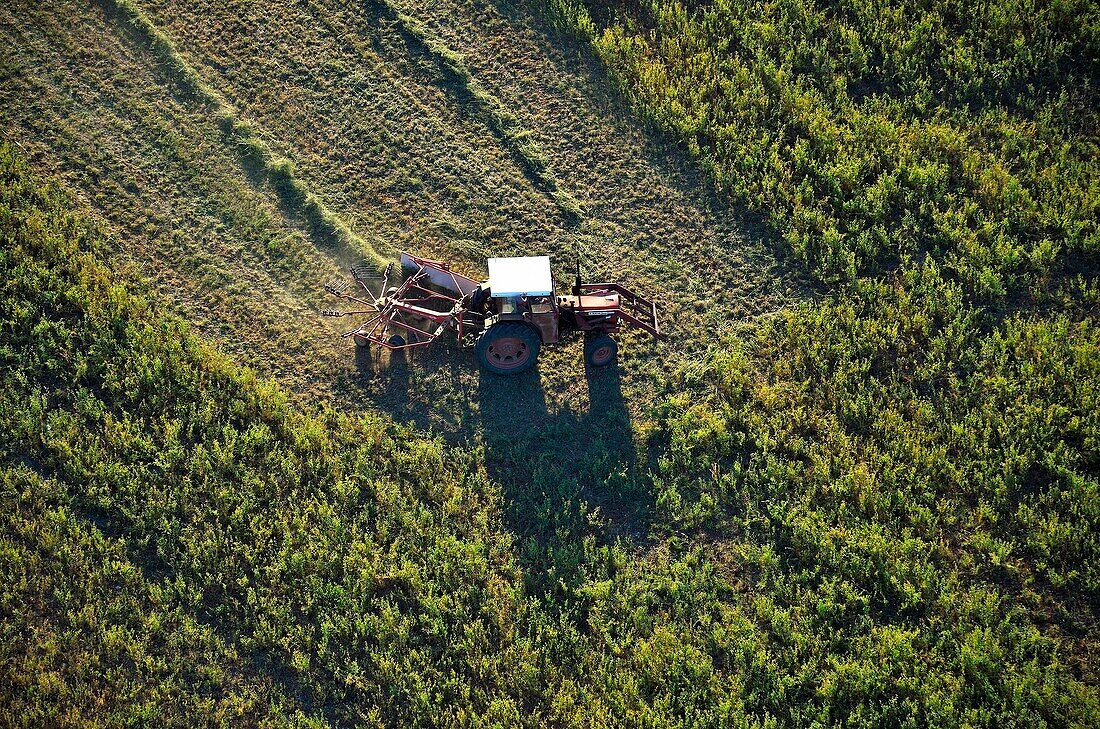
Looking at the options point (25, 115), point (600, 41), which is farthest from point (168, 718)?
point (600, 41)

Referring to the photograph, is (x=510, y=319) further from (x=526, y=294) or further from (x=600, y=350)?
(x=600, y=350)

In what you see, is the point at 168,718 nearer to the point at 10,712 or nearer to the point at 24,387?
the point at 10,712

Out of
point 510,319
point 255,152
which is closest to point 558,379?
point 510,319

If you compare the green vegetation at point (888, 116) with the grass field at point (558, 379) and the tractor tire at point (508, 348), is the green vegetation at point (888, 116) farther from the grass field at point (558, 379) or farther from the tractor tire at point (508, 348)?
the tractor tire at point (508, 348)

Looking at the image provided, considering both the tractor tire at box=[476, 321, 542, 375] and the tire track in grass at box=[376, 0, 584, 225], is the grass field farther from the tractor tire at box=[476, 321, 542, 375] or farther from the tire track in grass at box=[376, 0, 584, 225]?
the tractor tire at box=[476, 321, 542, 375]

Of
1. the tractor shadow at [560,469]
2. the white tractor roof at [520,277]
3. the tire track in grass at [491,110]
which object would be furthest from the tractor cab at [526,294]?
the tire track in grass at [491,110]
